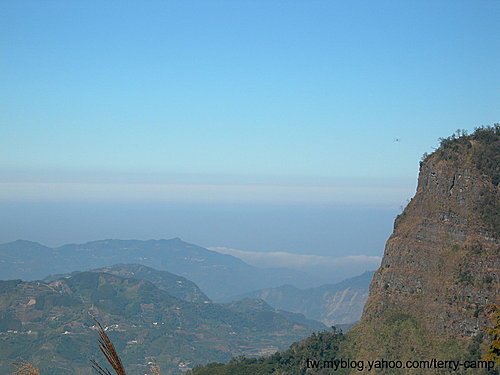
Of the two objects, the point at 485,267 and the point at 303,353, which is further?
the point at 303,353

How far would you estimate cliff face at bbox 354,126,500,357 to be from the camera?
75125 millimetres

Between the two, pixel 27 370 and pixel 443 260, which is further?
pixel 443 260

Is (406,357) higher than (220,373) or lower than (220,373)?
higher

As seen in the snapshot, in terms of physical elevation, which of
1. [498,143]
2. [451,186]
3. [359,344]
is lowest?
[359,344]

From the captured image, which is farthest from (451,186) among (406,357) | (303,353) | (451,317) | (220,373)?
(220,373)

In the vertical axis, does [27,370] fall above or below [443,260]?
above

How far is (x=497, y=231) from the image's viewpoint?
77.0 meters

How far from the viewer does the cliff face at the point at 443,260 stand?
75.1 m

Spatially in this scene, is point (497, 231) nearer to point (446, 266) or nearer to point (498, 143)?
point (446, 266)

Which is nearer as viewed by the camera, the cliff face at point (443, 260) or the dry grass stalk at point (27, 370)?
the dry grass stalk at point (27, 370)

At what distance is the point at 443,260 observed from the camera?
7994 cm

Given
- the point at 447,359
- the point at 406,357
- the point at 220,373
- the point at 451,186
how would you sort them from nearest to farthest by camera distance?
the point at 447,359
the point at 406,357
the point at 451,186
the point at 220,373

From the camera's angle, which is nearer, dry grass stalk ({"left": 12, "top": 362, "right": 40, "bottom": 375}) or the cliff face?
dry grass stalk ({"left": 12, "top": 362, "right": 40, "bottom": 375})

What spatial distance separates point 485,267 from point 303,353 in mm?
33798
